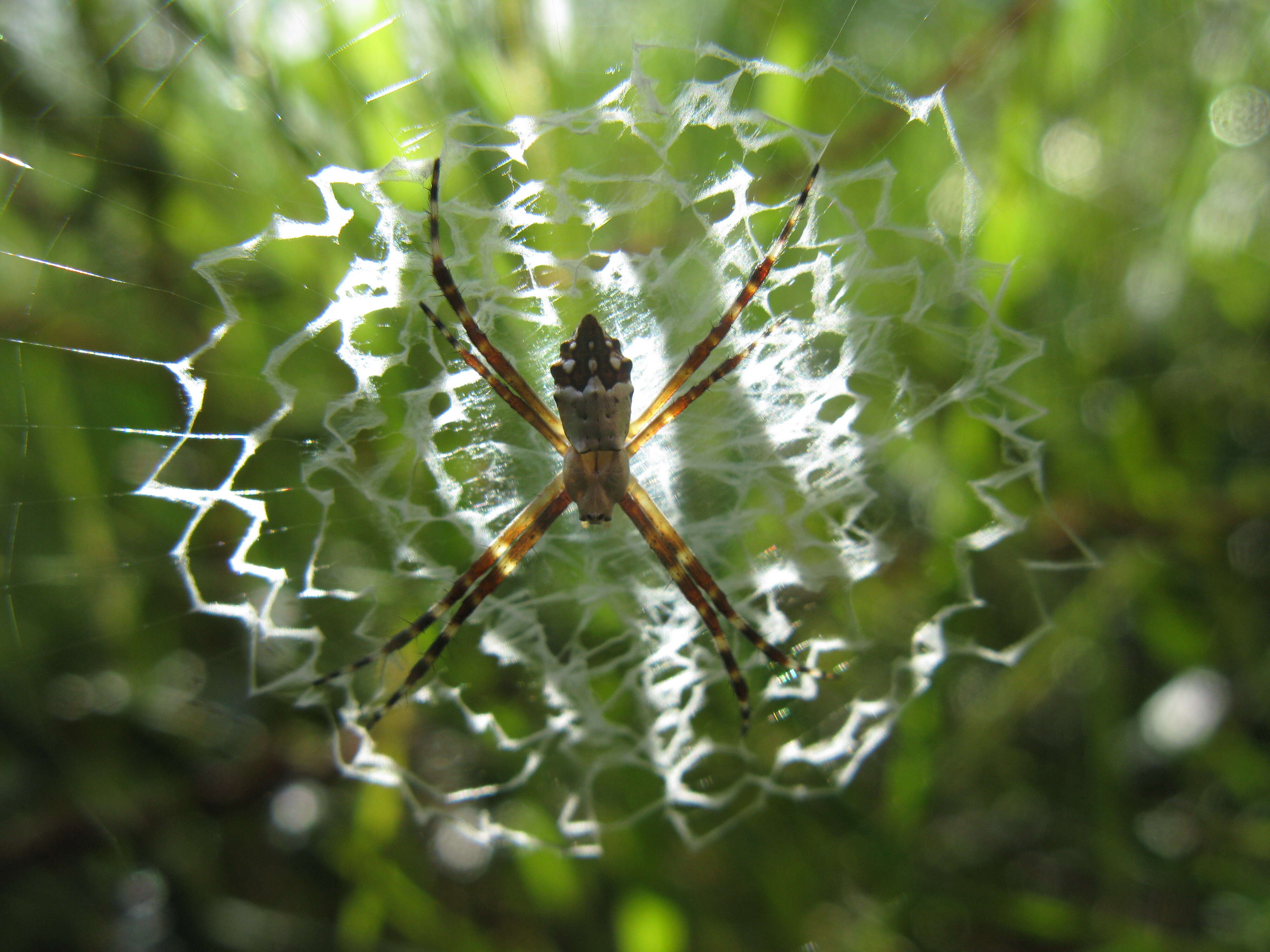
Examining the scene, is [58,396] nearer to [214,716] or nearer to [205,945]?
[214,716]

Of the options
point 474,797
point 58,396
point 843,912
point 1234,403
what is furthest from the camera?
point 474,797

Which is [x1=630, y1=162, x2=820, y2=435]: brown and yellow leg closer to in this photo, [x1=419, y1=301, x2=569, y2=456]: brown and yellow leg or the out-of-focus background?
the out-of-focus background

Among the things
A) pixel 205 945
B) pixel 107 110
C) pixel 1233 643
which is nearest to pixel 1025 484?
pixel 1233 643

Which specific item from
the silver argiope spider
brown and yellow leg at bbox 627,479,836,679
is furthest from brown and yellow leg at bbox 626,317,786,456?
brown and yellow leg at bbox 627,479,836,679

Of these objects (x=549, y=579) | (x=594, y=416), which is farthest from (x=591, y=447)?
(x=549, y=579)

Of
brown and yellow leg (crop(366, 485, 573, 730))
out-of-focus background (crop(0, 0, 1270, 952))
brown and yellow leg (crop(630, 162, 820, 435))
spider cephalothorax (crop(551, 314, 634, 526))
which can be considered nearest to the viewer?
out-of-focus background (crop(0, 0, 1270, 952))

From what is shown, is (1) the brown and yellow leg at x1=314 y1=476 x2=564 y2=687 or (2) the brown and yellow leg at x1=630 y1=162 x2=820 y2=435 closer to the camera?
(2) the brown and yellow leg at x1=630 y1=162 x2=820 y2=435

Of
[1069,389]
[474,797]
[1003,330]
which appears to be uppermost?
[1003,330]
